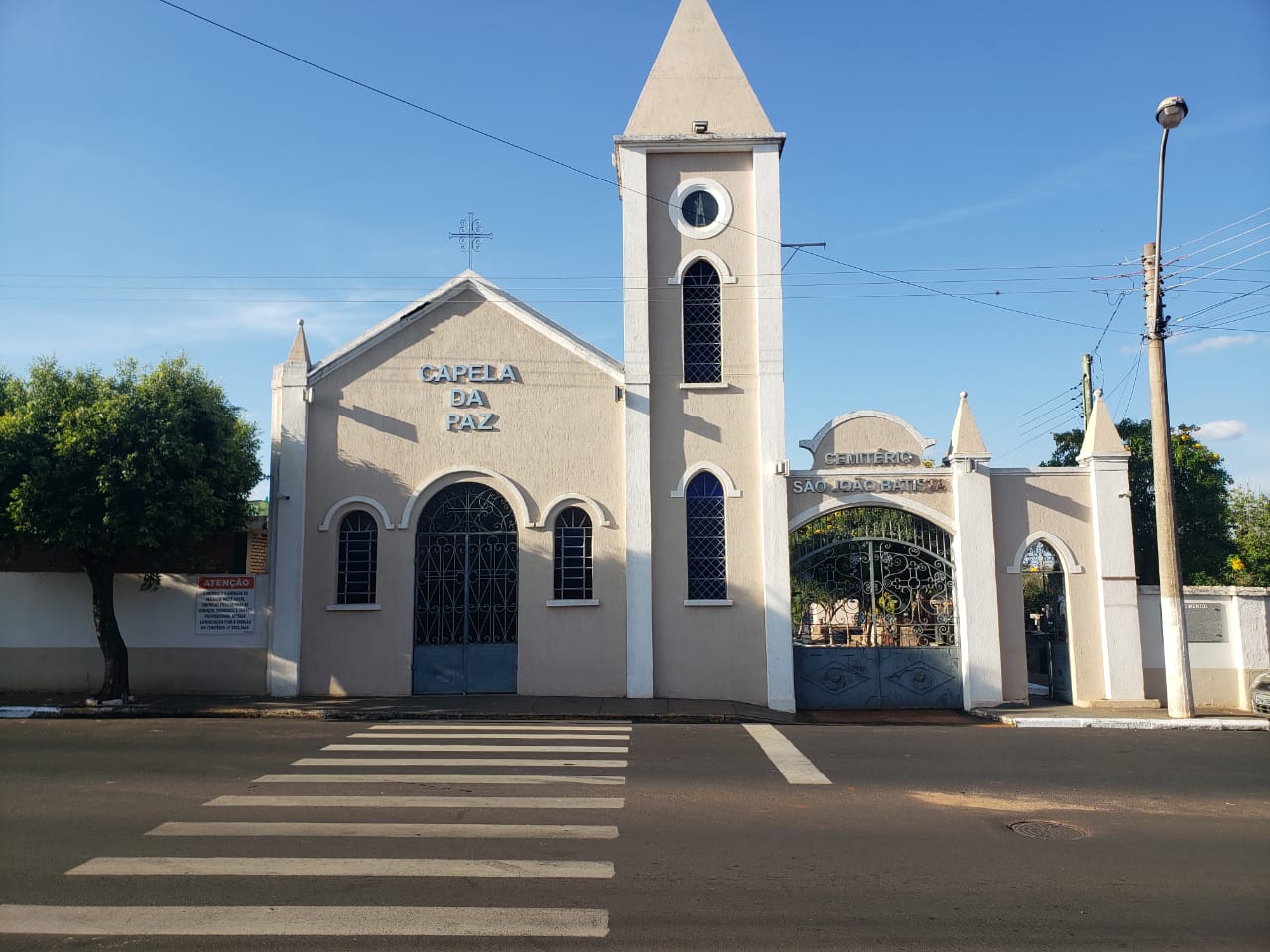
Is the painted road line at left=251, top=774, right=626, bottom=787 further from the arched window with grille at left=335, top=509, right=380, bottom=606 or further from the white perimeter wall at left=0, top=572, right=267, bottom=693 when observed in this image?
the white perimeter wall at left=0, top=572, right=267, bottom=693

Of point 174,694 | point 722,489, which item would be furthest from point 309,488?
point 722,489

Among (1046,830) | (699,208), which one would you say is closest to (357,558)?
(699,208)

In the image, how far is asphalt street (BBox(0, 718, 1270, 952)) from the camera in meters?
5.71

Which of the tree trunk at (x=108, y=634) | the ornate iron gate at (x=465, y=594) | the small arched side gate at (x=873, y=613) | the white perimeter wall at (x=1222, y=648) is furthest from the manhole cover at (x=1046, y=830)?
the tree trunk at (x=108, y=634)

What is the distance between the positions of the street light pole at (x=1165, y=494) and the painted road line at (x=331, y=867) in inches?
493

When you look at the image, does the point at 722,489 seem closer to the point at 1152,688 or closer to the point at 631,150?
the point at 631,150

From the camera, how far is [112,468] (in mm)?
14602

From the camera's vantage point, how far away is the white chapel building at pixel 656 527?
651 inches

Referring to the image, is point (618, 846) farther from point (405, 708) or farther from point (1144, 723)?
point (1144, 723)

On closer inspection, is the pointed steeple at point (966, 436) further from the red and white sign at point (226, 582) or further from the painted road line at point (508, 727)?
the red and white sign at point (226, 582)

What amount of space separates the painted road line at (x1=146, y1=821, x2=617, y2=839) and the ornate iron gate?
8697mm

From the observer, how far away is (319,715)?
1470 cm

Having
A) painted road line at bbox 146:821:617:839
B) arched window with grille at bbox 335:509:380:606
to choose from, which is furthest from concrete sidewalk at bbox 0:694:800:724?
painted road line at bbox 146:821:617:839

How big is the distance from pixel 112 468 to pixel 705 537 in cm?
984
